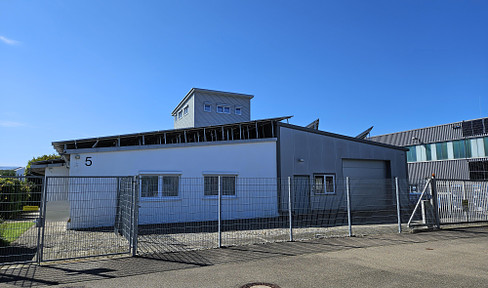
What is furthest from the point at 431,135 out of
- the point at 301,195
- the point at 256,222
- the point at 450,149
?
the point at 256,222

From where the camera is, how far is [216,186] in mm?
13414

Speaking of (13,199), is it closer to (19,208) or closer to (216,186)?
(19,208)

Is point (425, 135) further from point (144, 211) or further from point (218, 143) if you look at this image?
point (144, 211)

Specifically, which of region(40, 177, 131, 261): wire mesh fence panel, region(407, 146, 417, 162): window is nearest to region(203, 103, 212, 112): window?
region(40, 177, 131, 261): wire mesh fence panel

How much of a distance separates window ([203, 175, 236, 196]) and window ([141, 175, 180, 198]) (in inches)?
50.7

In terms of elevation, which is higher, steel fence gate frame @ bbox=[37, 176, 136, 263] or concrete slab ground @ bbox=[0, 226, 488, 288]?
steel fence gate frame @ bbox=[37, 176, 136, 263]

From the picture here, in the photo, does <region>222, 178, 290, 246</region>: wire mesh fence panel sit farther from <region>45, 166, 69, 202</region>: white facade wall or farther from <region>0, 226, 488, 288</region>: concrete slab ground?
<region>45, 166, 69, 202</region>: white facade wall

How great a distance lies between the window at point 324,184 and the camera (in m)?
17.2

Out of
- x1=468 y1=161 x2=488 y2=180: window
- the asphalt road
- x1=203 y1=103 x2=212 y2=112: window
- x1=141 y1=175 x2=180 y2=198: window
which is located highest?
x1=203 y1=103 x2=212 y2=112: window

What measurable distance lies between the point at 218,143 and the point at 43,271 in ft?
30.4

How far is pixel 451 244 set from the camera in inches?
333

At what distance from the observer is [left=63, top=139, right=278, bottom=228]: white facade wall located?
9.60m

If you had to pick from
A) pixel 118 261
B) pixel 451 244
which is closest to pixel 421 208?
pixel 451 244

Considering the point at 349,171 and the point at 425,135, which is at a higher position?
the point at 425,135
